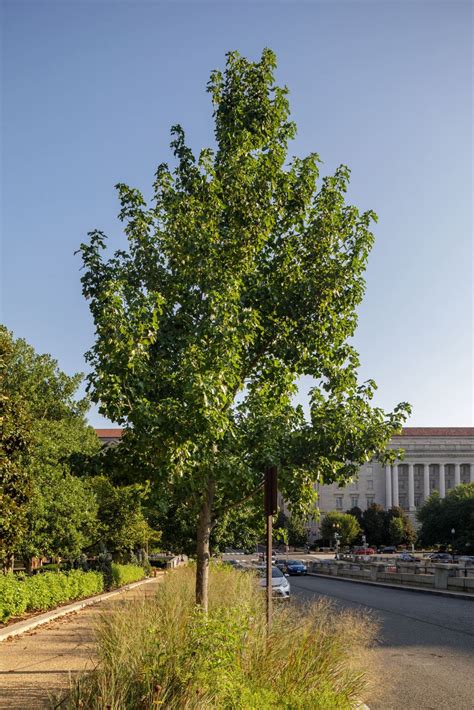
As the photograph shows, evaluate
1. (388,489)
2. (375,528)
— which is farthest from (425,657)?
(388,489)

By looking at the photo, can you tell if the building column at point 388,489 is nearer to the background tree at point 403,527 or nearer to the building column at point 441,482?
the building column at point 441,482

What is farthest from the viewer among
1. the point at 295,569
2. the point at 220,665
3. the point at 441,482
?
the point at 441,482

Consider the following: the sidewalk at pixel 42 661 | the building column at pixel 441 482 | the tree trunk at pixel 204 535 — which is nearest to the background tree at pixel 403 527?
the building column at pixel 441 482

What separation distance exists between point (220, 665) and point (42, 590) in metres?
14.8

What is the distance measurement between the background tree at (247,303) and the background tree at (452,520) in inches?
3446

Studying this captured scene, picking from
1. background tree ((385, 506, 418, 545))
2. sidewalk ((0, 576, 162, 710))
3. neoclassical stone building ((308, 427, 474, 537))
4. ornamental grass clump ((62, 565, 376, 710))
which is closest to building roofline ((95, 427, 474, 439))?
neoclassical stone building ((308, 427, 474, 537))

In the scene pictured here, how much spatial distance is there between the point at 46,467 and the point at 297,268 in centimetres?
1795

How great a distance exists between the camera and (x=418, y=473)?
16775 centimetres

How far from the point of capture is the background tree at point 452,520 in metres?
94.1

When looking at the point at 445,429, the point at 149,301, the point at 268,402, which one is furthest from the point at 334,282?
the point at 445,429

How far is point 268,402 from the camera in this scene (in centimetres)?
1259

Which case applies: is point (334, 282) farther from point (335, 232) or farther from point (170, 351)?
point (170, 351)

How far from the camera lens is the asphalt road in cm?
966

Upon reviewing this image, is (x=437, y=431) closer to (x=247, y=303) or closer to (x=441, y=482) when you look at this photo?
(x=441, y=482)
